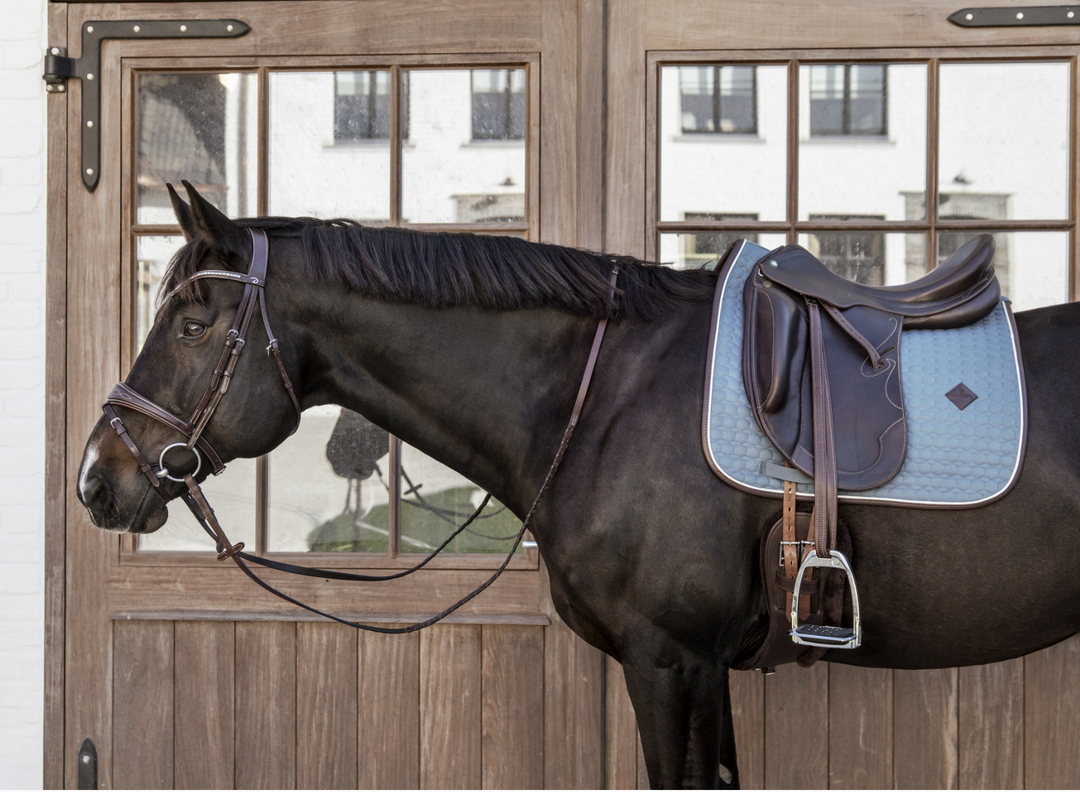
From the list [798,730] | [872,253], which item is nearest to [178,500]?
[798,730]

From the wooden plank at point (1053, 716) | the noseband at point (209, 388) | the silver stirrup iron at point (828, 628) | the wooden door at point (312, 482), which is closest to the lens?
the silver stirrup iron at point (828, 628)

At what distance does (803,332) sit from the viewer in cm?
145

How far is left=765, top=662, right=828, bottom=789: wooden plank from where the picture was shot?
218 cm

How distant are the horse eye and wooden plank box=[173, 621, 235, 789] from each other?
3.91ft

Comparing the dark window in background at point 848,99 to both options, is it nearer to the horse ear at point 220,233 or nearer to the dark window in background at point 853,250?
the dark window in background at point 853,250

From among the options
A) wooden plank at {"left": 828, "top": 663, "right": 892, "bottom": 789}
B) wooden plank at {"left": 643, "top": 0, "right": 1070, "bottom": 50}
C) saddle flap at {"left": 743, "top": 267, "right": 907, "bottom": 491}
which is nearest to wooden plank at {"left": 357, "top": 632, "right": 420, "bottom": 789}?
wooden plank at {"left": 828, "top": 663, "right": 892, "bottom": 789}

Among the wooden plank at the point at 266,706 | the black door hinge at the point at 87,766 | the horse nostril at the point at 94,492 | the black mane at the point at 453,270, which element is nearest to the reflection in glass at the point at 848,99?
the black mane at the point at 453,270

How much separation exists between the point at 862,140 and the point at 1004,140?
44cm

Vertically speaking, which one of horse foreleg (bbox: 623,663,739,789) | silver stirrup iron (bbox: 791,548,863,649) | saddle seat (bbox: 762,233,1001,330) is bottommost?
horse foreleg (bbox: 623,663,739,789)

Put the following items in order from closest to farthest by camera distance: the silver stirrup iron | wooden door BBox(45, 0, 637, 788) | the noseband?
the silver stirrup iron
the noseband
wooden door BBox(45, 0, 637, 788)

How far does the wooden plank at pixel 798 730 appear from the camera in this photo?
2.18m

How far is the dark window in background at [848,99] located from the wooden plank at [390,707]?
6.85ft

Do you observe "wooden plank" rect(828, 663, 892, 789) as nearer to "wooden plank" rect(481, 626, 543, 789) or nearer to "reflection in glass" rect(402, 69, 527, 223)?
"wooden plank" rect(481, 626, 543, 789)

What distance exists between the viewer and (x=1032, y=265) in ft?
7.18
